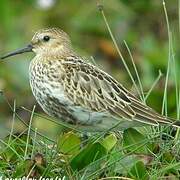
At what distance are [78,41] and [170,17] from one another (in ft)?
4.02

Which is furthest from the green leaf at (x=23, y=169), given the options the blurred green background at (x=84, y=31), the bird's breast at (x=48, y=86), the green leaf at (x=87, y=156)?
the blurred green background at (x=84, y=31)

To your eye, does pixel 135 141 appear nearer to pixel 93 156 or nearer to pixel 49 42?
pixel 93 156

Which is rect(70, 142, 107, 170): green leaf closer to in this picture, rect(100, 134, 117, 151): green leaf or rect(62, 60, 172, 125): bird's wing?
rect(100, 134, 117, 151): green leaf

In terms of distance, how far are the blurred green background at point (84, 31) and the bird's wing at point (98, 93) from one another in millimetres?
3079

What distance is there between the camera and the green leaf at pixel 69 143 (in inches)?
Result: 201

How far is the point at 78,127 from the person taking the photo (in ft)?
18.9

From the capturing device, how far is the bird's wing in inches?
233

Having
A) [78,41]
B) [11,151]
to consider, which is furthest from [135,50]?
[11,151]

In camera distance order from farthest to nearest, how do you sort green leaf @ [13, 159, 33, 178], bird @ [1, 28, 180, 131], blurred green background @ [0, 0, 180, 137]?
blurred green background @ [0, 0, 180, 137] → bird @ [1, 28, 180, 131] → green leaf @ [13, 159, 33, 178]

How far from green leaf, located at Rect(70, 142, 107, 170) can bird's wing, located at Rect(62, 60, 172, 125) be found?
0.96 metres

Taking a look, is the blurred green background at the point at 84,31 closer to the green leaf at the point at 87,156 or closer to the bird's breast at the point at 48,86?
the bird's breast at the point at 48,86

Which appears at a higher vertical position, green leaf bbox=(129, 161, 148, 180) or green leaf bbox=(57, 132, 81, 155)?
green leaf bbox=(57, 132, 81, 155)

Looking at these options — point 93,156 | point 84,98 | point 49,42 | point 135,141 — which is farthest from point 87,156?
point 49,42

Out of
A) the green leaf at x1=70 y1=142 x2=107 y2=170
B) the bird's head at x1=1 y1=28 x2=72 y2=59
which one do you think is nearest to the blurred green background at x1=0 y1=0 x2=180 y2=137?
the bird's head at x1=1 y1=28 x2=72 y2=59
